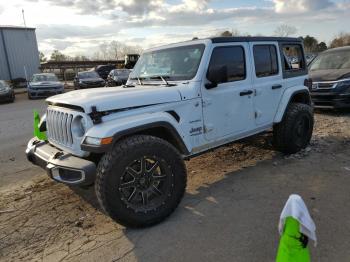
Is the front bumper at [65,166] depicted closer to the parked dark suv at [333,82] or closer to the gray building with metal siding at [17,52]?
the parked dark suv at [333,82]

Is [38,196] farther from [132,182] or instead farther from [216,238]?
[216,238]

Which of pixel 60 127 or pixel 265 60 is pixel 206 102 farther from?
pixel 60 127

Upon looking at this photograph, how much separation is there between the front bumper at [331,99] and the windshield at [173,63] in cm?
590

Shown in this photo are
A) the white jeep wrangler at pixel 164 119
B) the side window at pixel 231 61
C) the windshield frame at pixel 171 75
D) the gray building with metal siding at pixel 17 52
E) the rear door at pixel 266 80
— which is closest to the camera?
the white jeep wrangler at pixel 164 119

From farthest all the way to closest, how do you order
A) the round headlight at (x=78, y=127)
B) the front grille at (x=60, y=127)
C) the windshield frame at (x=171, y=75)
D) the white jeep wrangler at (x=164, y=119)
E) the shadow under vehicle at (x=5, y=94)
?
1. the shadow under vehicle at (x=5, y=94)
2. the windshield frame at (x=171, y=75)
3. the front grille at (x=60, y=127)
4. the round headlight at (x=78, y=127)
5. the white jeep wrangler at (x=164, y=119)

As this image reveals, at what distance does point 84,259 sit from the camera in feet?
10.4

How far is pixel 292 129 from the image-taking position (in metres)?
5.68

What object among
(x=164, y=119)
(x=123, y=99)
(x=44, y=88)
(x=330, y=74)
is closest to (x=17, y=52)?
(x=44, y=88)

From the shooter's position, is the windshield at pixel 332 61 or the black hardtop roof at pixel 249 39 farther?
the windshield at pixel 332 61

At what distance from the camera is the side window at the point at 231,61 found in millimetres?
4559

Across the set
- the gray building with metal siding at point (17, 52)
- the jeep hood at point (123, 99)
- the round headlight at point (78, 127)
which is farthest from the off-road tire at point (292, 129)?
the gray building with metal siding at point (17, 52)

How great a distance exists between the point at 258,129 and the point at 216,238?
2364 mm

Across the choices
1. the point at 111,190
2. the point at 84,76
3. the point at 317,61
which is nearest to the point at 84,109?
the point at 111,190

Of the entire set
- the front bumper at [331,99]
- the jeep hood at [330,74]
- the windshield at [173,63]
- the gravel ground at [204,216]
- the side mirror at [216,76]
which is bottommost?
the gravel ground at [204,216]
